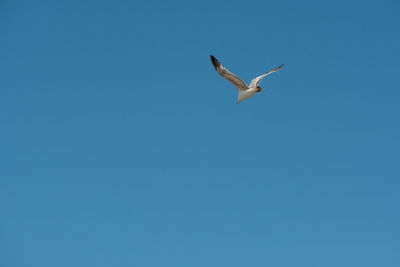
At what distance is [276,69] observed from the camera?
4091cm

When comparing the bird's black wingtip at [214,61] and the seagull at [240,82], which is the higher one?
the bird's black wingtip at [214,61]

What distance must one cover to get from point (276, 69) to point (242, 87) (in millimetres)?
2936

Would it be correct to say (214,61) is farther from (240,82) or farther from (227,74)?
(240,82)

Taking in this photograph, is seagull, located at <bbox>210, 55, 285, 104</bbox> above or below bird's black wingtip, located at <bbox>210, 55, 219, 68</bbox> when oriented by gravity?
below

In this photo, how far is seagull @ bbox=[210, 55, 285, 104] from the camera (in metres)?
38.5

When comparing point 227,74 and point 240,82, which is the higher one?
point 227,74

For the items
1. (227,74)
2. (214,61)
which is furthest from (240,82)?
(214,61)

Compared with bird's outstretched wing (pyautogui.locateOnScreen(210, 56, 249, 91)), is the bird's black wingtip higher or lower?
higher

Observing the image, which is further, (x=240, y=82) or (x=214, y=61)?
A: (x=240, y=82)

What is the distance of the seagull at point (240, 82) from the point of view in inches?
1517

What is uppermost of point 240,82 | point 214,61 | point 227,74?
point 214,61

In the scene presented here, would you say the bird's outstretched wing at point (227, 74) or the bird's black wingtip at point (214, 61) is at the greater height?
the bird's black wingtip at point (214, 61)

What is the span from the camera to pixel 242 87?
129 ft

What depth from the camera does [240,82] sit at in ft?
128
